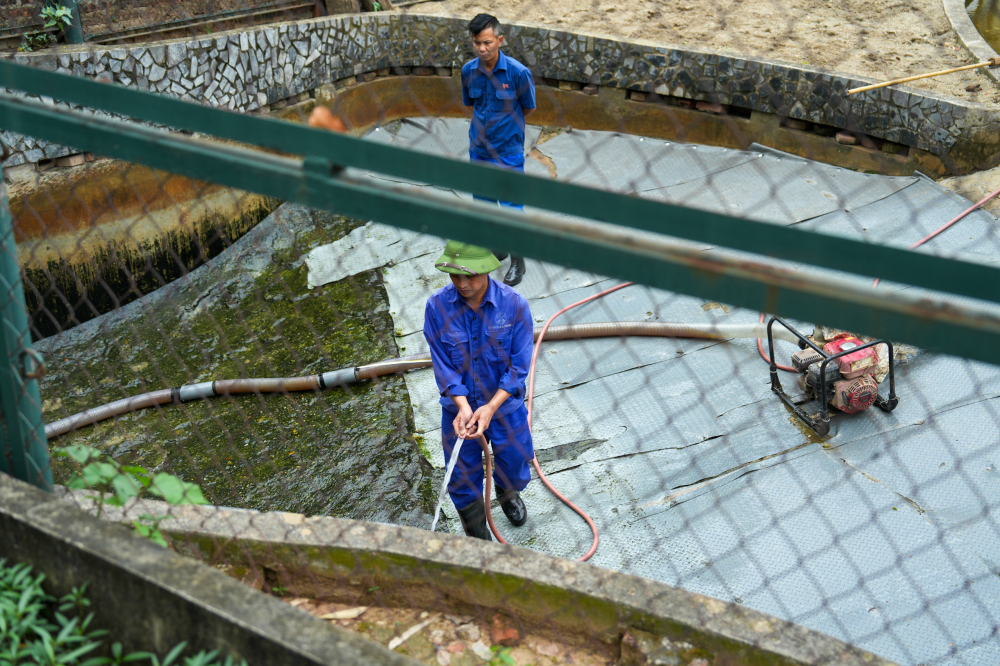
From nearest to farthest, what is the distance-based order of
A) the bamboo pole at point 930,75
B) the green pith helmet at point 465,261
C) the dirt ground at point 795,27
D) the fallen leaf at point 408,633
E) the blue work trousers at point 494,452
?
1. the fallen leaf at point 408,633
2. the green pith helmet at point 465,261
3. the blue work trousers at point 494,452
4. the bamboo pole at point 930,75
5. the dirt ground at point 795,27

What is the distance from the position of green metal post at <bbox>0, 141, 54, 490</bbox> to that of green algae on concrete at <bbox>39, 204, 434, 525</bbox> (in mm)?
2153

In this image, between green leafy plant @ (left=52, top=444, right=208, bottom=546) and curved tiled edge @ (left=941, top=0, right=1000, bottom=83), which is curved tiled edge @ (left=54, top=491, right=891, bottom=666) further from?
curved tiled edge @ (left=941, top=0, right=1000, bottom=83)

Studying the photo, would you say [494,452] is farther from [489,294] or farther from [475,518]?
[489,294]

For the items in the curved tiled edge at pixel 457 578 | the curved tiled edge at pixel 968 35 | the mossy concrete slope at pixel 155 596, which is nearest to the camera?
the mossy concrete slope at pixel 155 596

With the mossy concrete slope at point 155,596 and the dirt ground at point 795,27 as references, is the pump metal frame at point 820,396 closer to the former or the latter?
the mossy concrete slope at point 155,596

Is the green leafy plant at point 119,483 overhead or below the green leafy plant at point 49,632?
overhead

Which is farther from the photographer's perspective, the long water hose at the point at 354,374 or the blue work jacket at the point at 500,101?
the blue work jacket at the point at 500,101

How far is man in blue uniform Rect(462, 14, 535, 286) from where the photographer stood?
5191 mm

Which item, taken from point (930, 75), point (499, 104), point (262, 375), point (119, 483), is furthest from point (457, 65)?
point (119, 483)

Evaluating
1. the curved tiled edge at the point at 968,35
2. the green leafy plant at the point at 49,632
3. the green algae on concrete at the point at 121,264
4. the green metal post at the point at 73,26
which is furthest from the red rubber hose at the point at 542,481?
the green metal post at the point at 73,26

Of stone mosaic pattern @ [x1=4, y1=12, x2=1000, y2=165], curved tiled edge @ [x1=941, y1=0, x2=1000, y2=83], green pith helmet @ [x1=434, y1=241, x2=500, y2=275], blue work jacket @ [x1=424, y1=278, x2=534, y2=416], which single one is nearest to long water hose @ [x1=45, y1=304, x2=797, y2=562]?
blue work jacket @ [x1=424, y1=278, x2=534, y2=416]

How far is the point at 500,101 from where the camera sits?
210 inches

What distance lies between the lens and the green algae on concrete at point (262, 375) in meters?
4.59

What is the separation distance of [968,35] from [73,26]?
26.8 feet
